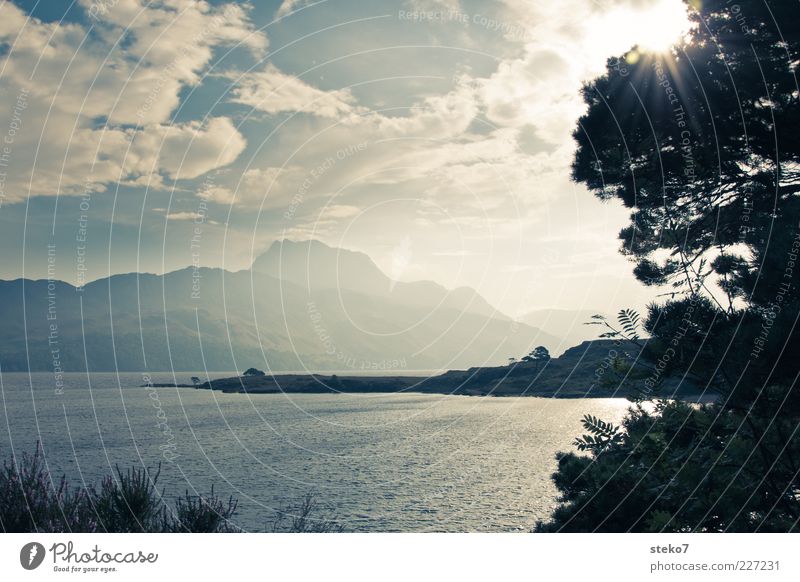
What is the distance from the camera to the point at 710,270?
1101cm

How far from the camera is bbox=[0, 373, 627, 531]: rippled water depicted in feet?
159

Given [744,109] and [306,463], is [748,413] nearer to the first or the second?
[744,109]

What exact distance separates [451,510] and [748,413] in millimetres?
42154

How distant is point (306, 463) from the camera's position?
72188mm

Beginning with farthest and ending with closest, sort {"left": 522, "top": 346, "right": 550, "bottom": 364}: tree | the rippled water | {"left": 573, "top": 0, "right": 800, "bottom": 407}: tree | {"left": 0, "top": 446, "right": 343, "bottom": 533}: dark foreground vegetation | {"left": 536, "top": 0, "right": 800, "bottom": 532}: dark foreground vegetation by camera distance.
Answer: {"left": 522, "top": 346, "right": 550, "bottom": 364}: tree < the rippled water < {"left": 573, "top": 0, "right": 800, "bottom": 407}: tree < {"left": 0, "top": 446, "right": 343, "bottom": 533}: dark foreground vegetation < {"left": 536, "top": 0, "right": 800, "bottom": 532}: dark foreground vegetation

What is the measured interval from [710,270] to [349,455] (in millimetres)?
72353

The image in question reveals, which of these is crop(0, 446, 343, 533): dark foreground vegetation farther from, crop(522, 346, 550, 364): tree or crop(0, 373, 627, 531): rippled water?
crop(522, 346, 550, 364): tree

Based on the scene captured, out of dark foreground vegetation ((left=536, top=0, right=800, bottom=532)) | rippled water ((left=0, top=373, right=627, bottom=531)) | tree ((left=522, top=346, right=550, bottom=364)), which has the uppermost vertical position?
dark foreground vegetation ((left=536, top=0, right=800, bottom=532))

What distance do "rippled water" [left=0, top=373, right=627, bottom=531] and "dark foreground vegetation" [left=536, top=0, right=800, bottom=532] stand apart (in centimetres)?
3201

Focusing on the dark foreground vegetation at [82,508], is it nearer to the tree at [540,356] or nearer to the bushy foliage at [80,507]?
the bushy foliage at [80,507]

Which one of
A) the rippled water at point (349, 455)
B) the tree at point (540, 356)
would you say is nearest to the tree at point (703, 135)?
the rippled water at point (349, 455)

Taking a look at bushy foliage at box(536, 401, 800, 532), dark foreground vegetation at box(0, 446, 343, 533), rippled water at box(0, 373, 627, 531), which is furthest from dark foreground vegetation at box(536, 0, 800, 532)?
rippled water at box(0, 373, 627, 531)

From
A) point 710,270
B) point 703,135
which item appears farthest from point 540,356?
point 710,270
